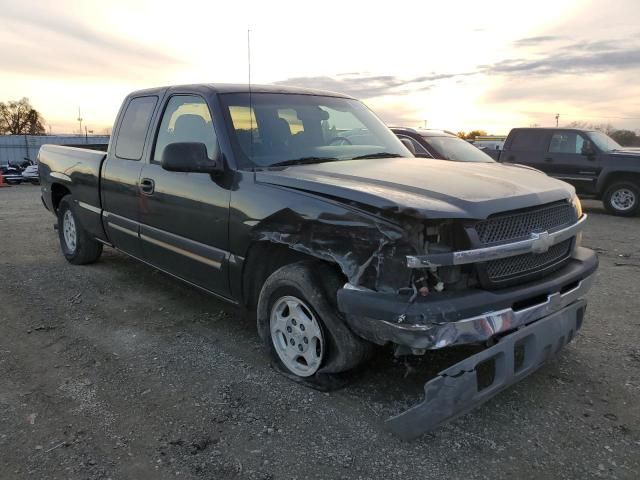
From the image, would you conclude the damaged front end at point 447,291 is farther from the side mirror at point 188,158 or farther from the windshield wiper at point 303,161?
the side mirror at point 188,158

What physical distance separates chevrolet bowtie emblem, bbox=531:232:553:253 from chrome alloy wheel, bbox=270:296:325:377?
1.32m

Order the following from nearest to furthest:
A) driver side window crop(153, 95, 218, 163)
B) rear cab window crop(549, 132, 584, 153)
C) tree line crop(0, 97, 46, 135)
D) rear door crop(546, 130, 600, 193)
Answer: driver side window crop(153, 95, 218, 163), rear door crop(546, 130, 600, 193), rear cab window crop(549, 132, 584, 153), tree line crop(0, 97, 46, 135)

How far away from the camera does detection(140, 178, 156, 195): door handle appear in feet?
14.9

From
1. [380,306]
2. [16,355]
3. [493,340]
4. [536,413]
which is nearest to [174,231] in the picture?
[16,355]

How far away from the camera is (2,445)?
2.85 m

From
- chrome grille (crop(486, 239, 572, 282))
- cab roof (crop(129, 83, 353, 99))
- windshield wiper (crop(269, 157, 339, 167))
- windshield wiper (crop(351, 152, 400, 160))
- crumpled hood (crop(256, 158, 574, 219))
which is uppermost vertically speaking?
cab roof (crop(129, 83, 353, 99))

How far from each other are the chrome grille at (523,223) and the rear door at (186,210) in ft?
5.84

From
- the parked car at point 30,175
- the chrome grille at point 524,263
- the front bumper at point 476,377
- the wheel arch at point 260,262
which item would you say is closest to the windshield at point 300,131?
the wheel arch at point 260,262

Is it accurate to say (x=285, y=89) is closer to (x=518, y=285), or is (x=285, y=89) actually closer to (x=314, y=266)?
(x=314, y=266)

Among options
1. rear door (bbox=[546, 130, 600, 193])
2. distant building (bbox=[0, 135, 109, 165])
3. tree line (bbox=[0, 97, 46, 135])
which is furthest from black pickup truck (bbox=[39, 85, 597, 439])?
tree line (bbox=[0, 97, 46, 135])

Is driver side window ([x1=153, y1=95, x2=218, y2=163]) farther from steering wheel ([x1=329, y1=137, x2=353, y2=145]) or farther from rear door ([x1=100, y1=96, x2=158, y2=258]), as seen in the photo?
steering wheel ([x1=329, y1=137, x2=353, y2=145])

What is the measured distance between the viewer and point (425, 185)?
312cm

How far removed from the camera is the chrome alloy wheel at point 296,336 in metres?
3.33

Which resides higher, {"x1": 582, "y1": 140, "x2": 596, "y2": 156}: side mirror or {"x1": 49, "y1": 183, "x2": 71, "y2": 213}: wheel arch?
{"x1": 582, "y1": 140, "x2": 596, "y2": 156}: side mirror
